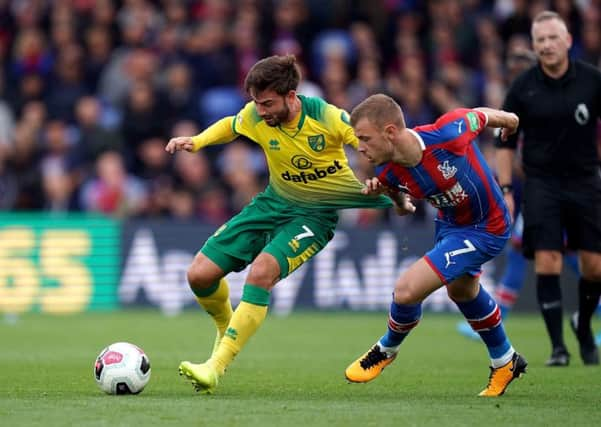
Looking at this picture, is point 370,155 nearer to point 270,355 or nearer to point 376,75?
point 270,355

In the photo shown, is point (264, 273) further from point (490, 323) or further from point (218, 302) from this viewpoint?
point (490, 323)

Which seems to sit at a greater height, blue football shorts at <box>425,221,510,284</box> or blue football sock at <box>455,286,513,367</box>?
blue football shorts at <box>425,221,510,284</box>

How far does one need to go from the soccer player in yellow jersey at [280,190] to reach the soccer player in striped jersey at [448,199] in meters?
0.54

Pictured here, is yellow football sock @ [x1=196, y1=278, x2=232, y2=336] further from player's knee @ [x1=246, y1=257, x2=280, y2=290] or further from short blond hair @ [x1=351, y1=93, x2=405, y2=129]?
short blond hair @ [x1=351, y1=93, x2=405, y2=129]

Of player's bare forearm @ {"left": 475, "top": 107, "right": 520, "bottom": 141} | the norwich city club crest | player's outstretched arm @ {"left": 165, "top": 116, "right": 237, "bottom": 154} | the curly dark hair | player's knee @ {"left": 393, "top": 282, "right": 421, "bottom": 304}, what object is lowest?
player's knee @ {"left": 393, "top": 282, "right": 421, "bottom": 304}

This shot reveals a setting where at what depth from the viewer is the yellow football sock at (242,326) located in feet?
26.2

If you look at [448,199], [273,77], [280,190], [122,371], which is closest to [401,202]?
[448,199]

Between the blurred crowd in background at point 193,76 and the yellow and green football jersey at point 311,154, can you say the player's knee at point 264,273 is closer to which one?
the yellow and green football jersey at point 311,154

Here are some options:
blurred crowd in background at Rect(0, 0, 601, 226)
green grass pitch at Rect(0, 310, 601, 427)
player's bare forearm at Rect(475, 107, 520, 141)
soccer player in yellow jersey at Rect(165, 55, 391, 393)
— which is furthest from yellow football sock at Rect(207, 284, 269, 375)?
blurred crowd in background at Rect(0, 0, 601, 226)

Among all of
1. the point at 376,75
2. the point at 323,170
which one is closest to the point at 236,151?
the point at 376,75

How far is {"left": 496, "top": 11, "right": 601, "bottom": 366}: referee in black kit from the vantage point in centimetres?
1006

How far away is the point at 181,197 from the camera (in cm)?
1742

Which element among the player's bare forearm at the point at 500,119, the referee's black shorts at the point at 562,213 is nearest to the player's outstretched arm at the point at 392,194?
the player's bare forearm at the point at 500,119

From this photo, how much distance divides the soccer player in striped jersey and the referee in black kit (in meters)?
1.91
